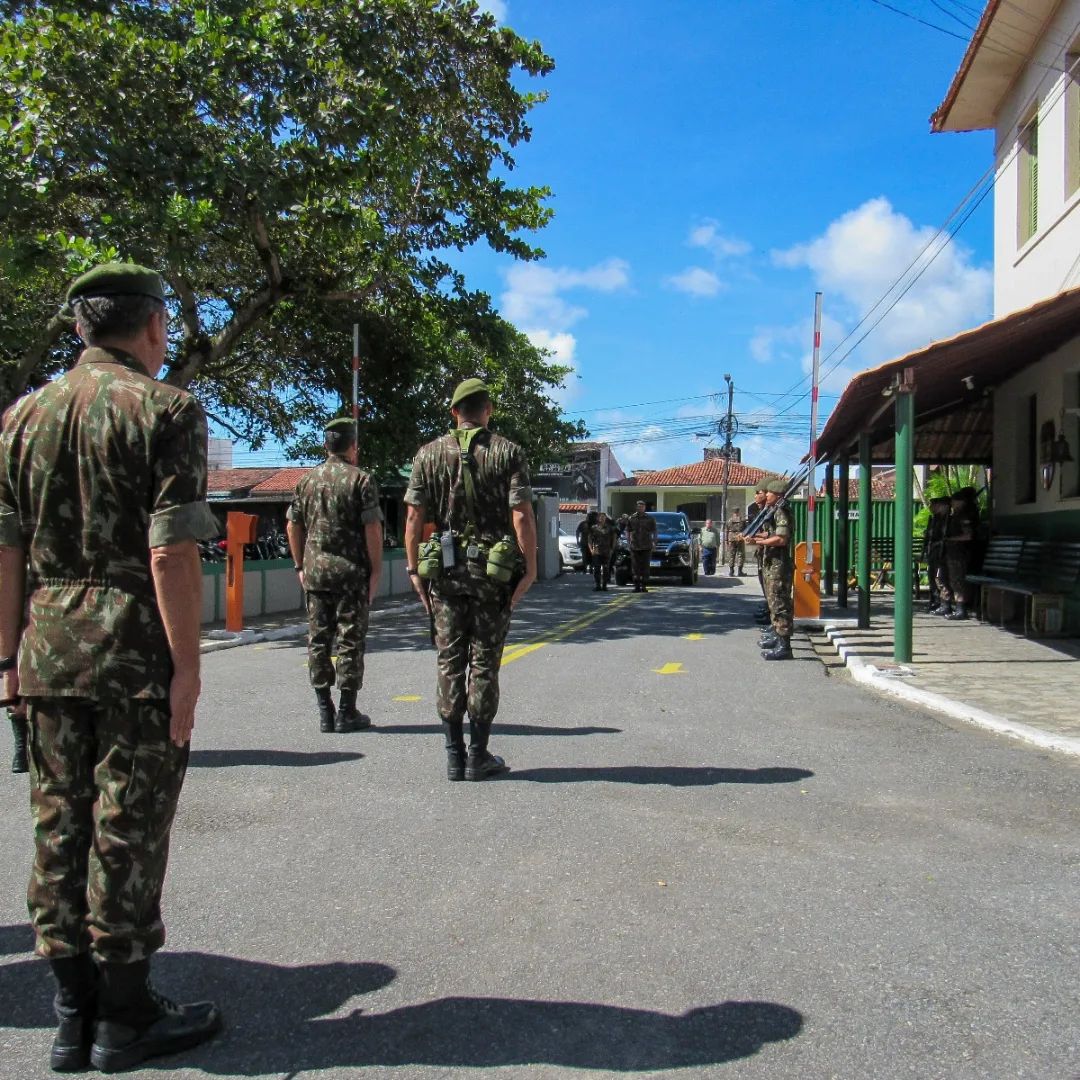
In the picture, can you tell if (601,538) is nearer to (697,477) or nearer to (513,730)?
(513,730)

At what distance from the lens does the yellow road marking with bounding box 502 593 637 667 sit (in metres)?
10.6

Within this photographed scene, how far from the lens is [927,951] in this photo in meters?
3.13

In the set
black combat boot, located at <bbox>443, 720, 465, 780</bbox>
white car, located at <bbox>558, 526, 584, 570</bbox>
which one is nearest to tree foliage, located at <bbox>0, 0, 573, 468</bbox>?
black combat boot, located at <bbox>443, 720, 465, 780</bbox>

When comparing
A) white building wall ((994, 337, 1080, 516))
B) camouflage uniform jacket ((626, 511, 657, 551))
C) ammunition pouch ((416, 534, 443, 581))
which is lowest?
ammunition pouch ((416, 534, 443, 581))

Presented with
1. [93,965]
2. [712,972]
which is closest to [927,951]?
[712,972]

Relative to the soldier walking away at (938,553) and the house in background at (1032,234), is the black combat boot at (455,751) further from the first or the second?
A: the soldier walking away at (938,553)

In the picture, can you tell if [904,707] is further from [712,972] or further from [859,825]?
[712,972]

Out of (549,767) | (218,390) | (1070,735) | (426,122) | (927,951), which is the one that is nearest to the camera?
(927,951)

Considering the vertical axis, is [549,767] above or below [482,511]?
below

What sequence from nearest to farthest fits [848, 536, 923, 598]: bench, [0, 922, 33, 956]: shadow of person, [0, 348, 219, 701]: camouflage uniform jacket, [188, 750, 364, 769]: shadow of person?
[0, 348, 219, 701]: camouflage uniform jacket
[0, 922, 33, 956]: shadow of person
[188, 750, 364, 769]: shadow of person
[848, 536, 923, 598]: bench

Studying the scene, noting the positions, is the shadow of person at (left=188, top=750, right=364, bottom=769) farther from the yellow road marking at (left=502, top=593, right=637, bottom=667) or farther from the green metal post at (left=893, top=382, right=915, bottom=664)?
the green metal post at (left=893, top=382, right=915, bottom=664)

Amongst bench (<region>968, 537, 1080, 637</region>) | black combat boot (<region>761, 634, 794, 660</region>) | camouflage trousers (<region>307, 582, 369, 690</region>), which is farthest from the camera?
bench (<region>968, 537, 1080, 637</region>)

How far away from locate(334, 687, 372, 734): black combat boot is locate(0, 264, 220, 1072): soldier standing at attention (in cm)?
382

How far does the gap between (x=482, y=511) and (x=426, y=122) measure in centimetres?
1109
